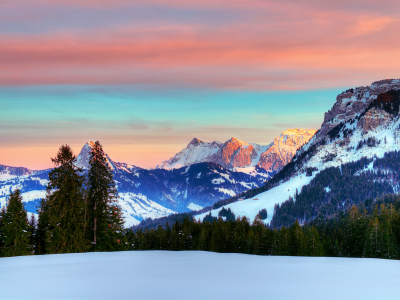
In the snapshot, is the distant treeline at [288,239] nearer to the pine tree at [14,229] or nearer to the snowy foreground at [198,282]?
the pine tree at [14,229]

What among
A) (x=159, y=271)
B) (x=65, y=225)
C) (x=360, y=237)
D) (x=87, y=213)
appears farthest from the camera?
(x=360, y=237)

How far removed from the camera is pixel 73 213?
2021 inches

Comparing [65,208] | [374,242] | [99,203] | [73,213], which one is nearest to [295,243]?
[374,242]

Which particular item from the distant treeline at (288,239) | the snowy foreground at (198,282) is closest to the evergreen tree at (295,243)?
the distant treeline at (288,239)

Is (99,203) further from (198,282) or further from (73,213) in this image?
(198,282)

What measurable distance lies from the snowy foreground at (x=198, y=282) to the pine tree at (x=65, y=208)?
30.9m

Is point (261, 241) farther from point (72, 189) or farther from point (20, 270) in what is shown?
point (20, 270)

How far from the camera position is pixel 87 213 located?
57844mm

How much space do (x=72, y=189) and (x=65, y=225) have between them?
460 centimetres

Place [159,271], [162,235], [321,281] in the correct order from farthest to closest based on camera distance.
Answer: [162,235], [159,271], [321,281]

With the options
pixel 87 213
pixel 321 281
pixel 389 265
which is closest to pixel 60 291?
pixel 321 281

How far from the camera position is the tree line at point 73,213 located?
2005 inches

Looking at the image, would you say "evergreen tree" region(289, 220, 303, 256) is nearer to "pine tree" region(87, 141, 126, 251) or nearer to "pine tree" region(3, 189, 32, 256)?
"pine tree" region(87, 141, 126, 251)

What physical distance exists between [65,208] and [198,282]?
38.9m
